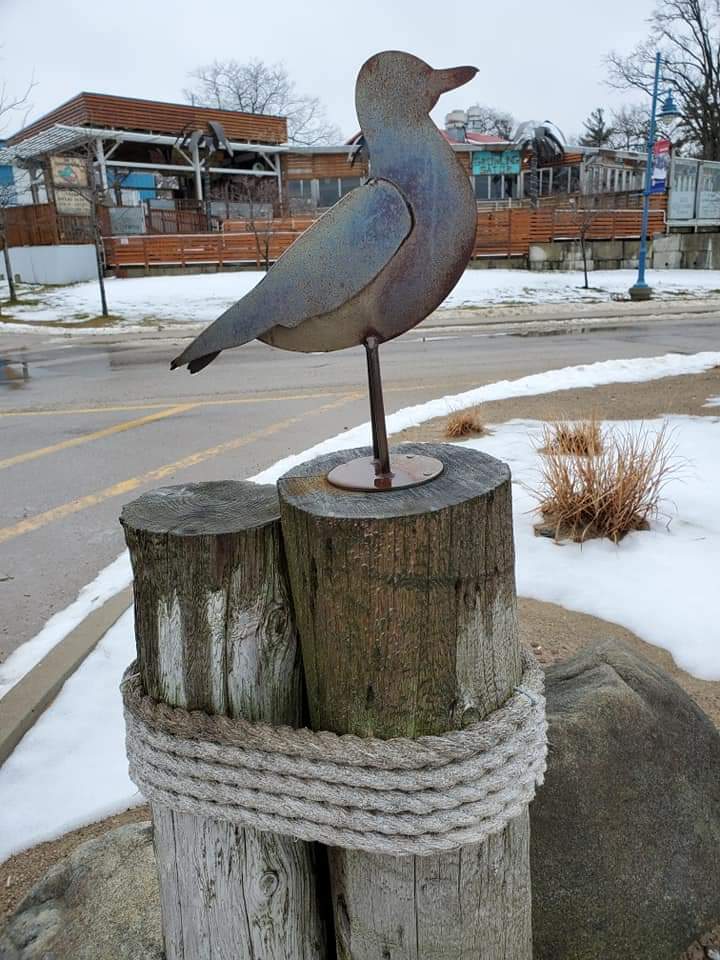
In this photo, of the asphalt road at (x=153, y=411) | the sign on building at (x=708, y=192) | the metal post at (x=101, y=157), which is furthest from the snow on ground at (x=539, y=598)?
the metal post at (x=101, y=157)

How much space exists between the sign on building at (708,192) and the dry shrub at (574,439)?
24789 mm

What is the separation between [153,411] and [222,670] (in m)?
7.07

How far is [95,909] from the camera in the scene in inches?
76.6

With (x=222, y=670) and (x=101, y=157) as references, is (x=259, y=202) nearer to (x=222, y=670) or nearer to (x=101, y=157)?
(x=101, y=157)

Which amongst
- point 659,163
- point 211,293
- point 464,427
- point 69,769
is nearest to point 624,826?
point 69,769

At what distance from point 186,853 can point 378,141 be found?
55.3 inches

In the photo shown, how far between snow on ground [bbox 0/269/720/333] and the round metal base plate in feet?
54.9

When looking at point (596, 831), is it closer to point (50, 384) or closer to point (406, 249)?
point (406, 249)

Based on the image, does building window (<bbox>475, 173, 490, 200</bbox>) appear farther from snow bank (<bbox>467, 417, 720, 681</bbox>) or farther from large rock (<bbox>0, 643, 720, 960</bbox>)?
large rock (<bbox>0, 643, 720, 960</bbox>)

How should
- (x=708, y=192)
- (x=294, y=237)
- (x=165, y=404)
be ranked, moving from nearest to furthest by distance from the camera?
1. (x=165, y=404)
2. (x=294, y=237)
3. (x=708, y=192)

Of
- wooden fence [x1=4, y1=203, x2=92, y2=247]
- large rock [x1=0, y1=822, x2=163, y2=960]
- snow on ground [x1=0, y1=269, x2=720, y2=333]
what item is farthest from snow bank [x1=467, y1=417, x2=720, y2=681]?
wooden fence [x1=4, y1=203, x2=92, y2=247]

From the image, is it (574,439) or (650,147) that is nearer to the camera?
(574,439)

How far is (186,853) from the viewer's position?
1.45 meters

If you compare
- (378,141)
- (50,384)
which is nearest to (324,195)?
(50,384)
